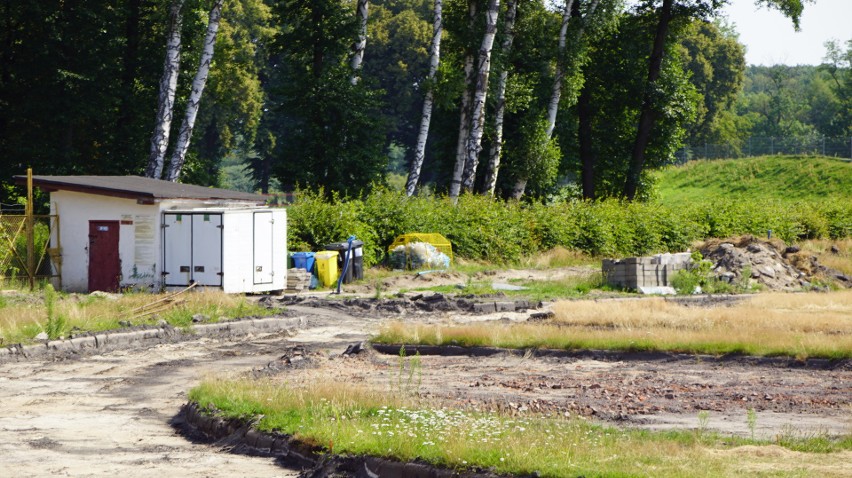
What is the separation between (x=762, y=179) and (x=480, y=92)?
4552cm


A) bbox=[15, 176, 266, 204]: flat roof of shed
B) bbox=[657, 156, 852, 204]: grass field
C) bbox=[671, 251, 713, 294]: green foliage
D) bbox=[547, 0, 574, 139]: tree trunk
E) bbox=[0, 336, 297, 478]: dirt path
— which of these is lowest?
bbox=[0, 336, 297, 478]: dirt path

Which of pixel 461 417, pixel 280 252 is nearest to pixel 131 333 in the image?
pixel 280 252

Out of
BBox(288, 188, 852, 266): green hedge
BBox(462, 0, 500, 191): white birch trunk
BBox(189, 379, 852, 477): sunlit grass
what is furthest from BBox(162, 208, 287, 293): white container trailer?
BBox(462, 0, 500, 191): white birch trunk

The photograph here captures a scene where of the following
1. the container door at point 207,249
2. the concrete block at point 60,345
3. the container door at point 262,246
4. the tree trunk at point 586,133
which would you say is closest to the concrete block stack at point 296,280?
the container door at point 262,246

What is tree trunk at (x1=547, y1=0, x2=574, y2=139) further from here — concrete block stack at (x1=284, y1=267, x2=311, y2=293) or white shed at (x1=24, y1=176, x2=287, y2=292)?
white shed at (x1=24, y1=176, x2=287, y2=292)

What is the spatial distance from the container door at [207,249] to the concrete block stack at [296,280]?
3.71 m

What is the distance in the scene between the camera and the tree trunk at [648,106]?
192ft

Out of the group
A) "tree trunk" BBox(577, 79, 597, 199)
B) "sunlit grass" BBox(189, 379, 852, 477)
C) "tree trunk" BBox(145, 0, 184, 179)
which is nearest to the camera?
"sunlit grass" BBox(189, 379, 852, 477)

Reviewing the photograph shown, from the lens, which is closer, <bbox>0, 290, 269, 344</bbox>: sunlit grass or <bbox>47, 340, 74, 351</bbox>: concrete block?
<bbox>47, 340, 74, 351</bbox>: concrete block

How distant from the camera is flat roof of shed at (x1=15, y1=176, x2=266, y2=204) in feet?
102

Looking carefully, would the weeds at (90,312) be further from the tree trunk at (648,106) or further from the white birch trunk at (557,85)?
the tree trunk at (648,106)

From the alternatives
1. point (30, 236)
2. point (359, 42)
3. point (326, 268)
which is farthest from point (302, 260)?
point (359, 42)

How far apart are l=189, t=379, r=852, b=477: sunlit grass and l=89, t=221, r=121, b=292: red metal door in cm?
1841

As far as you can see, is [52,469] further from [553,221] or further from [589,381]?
[553,221]
